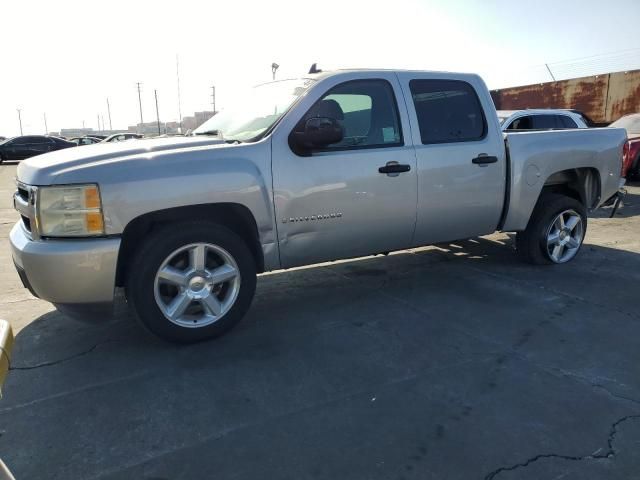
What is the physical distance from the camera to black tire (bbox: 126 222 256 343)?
345 centimetres

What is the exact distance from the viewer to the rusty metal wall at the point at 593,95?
1842 centimetres

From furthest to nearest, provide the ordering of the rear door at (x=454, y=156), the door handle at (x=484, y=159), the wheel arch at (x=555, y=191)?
the wheel arch at (x=555, y=191), the door handle at (x=484, y=159), the rear door at (x=454, y=156)

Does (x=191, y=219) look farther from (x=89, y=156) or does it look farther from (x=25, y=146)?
(x=25, y=146)

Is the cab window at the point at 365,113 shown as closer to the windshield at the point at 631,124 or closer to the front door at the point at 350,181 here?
the front door at the point at 350,181

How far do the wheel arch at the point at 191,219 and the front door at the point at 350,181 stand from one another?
211 millimetres

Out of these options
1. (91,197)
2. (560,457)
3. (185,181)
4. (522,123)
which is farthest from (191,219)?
(522,123)

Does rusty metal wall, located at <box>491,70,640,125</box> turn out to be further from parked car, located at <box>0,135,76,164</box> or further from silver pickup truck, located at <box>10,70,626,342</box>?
parked car, located at <box>0,135,76,164</box>

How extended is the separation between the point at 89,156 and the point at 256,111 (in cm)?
152

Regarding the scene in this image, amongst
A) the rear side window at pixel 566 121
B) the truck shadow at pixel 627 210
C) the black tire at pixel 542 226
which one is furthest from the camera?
the rear side window at pixel 566 121

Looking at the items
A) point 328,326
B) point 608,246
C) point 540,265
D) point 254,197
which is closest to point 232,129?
point 254,197

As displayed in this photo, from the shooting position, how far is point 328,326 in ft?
13.3

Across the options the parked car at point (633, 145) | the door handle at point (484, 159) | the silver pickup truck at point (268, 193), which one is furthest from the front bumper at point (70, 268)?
the parked car at point (633, 145)

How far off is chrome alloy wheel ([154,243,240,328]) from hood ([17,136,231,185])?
0.74m

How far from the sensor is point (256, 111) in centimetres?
440
